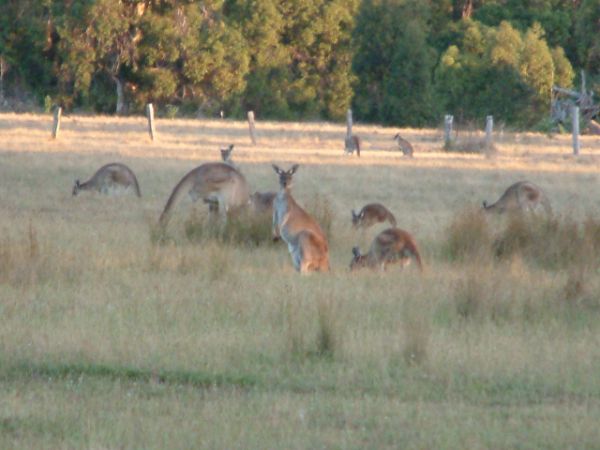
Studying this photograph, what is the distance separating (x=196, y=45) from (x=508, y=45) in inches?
531

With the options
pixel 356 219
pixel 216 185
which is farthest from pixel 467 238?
pixel 216 185

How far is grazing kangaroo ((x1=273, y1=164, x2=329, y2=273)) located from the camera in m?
10.7

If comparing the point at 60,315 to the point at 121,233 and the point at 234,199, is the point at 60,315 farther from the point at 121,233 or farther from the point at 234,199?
the point at 234,199

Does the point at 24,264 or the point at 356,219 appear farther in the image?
the point at 356,219

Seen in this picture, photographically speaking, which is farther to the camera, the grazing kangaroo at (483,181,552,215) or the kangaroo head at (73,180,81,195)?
the kangaroo head at (73,180,81,195)

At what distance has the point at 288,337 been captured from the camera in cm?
760

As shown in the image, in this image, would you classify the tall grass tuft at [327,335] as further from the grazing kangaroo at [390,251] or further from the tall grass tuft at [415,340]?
the grazing kangaroo at [390,251]

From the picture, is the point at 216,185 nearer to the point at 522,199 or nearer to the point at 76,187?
the point at 76,187

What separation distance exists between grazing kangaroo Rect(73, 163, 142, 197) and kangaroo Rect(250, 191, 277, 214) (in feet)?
11.6

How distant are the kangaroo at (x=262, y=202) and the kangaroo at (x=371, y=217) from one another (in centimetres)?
104

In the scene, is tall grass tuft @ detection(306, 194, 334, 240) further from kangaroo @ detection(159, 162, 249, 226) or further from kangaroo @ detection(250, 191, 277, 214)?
kangaroo @ detection(159, 162, 249, 226)

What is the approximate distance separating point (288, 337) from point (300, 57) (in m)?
49.9

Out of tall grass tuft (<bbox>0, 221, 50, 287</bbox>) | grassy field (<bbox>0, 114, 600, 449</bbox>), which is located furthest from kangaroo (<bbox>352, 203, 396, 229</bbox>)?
tall grass tuft (<bbox>0, 221, 50, 287</bbox>)

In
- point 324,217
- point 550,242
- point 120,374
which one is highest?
point 324,217
